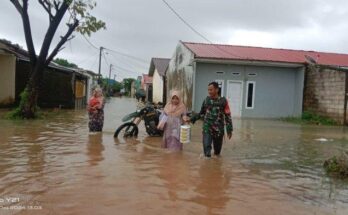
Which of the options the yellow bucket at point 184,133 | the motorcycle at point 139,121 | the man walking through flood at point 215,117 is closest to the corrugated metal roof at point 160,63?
Answer: the motorcycle at point 139,121

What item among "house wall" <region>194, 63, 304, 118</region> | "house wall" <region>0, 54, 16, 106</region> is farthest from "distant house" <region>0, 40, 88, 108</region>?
"house wall" <region>194, 63, 304, 118</region>

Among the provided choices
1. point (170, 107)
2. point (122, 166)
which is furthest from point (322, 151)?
Result: point (122, 166)

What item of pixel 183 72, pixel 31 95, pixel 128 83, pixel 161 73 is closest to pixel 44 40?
pixel 31 95

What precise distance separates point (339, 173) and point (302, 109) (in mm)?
14907

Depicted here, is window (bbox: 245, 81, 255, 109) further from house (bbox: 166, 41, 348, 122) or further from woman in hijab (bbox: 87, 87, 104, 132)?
woman in hijab (bbox: 87, 87, 104, 132)

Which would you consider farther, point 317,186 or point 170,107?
point 170,107

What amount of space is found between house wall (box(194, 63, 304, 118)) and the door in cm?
16

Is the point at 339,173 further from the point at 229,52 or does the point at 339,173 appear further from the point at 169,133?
the point at 229,52

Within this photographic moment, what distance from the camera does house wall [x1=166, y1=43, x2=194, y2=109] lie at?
2125 centimetres

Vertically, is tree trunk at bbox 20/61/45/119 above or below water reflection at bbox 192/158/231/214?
above

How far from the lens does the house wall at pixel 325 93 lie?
18172 millimetres

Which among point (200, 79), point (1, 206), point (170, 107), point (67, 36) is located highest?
point (67, 36)

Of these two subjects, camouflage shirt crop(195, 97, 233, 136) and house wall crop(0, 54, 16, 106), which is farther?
house wall crop(0, 54, 16, 106)

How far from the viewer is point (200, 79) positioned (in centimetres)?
2042
